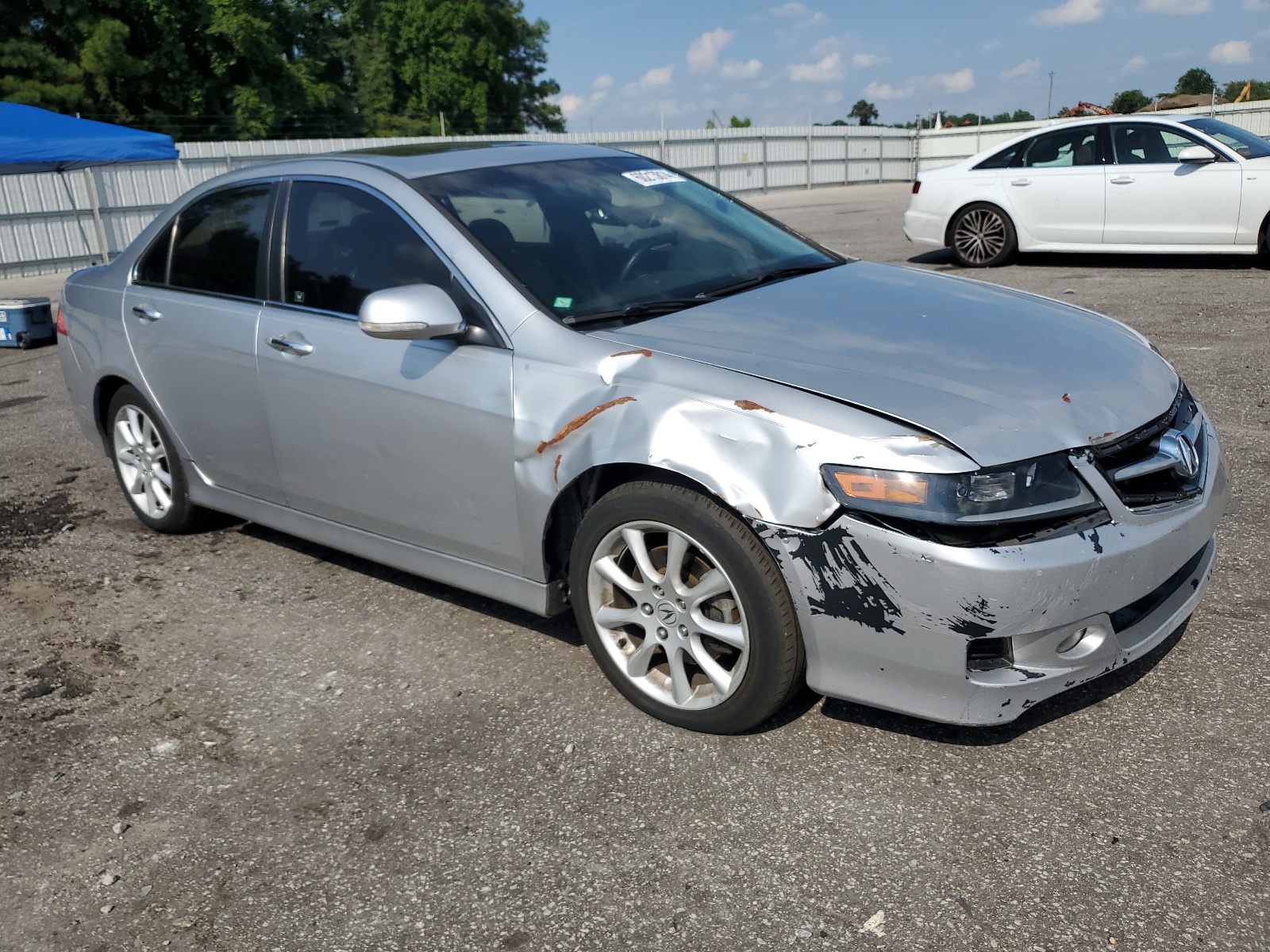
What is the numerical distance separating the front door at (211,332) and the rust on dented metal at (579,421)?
4.68 ft

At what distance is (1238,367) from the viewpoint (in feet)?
21.6

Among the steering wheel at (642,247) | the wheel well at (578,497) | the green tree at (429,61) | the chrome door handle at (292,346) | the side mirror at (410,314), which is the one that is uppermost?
the green tree at (429,61)

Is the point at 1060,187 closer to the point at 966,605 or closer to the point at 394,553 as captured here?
the point at 394,553

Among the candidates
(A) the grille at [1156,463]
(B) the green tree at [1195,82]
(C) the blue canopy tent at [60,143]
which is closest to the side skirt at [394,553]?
(A) the grille at [1156,463]

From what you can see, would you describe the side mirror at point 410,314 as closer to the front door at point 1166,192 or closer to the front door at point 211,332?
the front door at point 211,332

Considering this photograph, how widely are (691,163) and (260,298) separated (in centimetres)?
2667

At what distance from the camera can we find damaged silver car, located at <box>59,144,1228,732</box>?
8.44 ft

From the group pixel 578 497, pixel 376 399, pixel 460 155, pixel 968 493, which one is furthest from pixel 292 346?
pixel 968 493

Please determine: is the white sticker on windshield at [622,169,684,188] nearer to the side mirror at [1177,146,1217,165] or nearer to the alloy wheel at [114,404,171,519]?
the alloy wheel at [114,404,171,519]

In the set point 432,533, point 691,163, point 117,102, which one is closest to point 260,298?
point 432,533

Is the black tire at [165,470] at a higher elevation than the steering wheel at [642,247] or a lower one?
lower

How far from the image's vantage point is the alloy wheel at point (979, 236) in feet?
36.4

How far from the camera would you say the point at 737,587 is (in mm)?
2764

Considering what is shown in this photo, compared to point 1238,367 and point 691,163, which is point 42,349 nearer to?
point 1238,367
